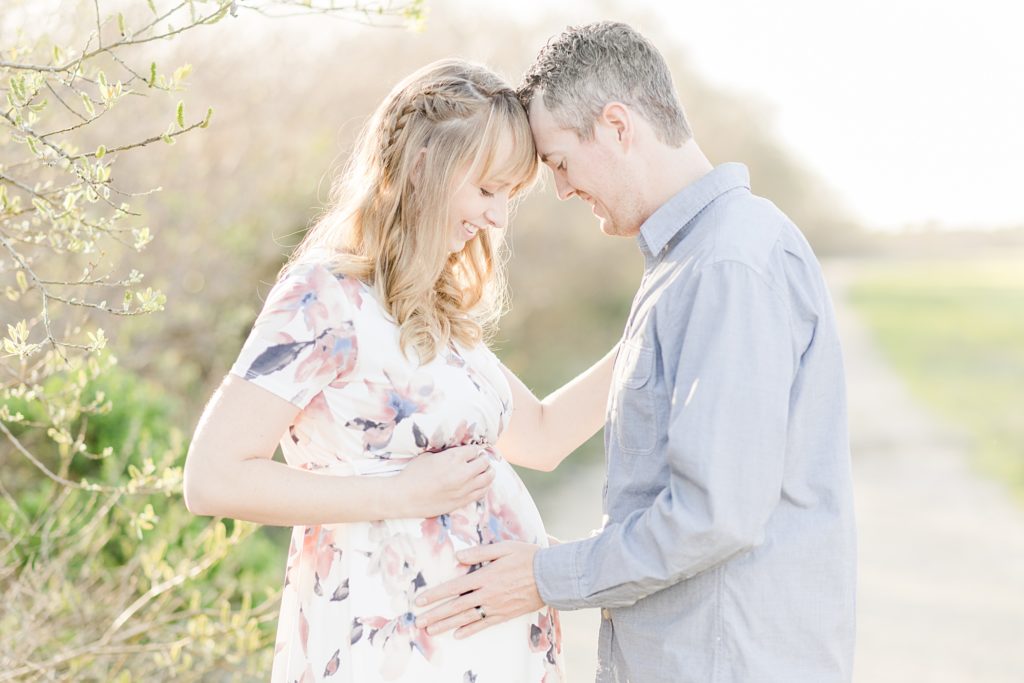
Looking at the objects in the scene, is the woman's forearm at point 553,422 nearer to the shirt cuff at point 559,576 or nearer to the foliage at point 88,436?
the shirt cuff at point 559,576

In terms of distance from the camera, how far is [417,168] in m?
2.51

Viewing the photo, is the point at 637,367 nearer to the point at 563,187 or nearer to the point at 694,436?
the point at 694,436

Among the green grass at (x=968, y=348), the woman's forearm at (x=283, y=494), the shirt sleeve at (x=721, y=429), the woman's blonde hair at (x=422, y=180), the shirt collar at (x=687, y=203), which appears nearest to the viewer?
the shirt sleeve at (x=721, y=429)

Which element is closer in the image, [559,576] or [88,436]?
[559,576]

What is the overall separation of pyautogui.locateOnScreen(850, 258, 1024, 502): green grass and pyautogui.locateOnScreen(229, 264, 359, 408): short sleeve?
8750mm

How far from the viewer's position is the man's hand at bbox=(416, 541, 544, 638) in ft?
7.64

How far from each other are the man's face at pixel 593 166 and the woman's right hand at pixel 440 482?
1.99ft

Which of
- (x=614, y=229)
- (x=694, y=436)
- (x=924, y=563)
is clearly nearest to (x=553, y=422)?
(x=614, y=229)

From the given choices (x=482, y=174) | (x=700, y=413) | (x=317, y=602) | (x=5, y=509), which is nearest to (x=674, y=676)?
(x=700, y=413)

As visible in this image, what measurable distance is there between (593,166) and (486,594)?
0.93m

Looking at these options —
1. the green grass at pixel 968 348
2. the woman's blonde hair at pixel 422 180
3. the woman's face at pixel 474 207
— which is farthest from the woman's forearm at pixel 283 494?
the green grass at pixel 968 348

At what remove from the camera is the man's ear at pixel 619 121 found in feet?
7.62

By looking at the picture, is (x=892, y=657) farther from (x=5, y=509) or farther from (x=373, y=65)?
(x=373, y=65)

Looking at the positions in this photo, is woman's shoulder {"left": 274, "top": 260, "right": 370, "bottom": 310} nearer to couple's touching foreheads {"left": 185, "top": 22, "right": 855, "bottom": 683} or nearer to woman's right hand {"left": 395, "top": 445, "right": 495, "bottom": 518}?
couple's touching foreheads {"left": 185, "top": 22, "right": 855, "bottom": 683}
